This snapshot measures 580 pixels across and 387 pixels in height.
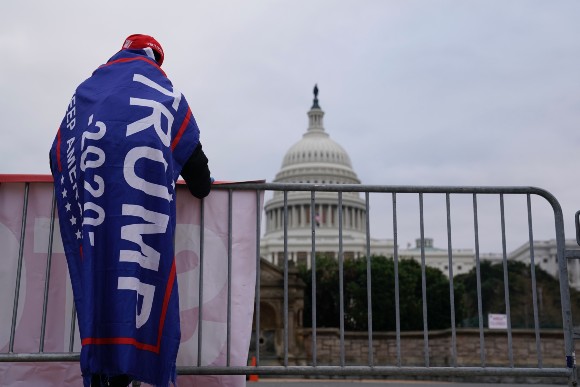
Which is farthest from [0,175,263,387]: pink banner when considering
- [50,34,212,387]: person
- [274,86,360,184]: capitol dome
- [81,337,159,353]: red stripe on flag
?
[274,86,360,184]: capitol dome

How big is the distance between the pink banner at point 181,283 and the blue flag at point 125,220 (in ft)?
1.90

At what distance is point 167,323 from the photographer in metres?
3.17

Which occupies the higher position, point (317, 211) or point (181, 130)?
point (317, 211)

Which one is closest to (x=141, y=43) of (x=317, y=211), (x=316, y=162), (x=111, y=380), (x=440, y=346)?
(x=111, y=380)

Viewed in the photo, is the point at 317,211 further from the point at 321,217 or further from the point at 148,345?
the point at 148,345

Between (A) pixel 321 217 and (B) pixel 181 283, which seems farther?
(A) pixel 321 217

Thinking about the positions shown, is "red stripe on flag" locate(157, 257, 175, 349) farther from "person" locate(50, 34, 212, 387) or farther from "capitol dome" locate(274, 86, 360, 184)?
"capitol dome" locate(274, 86, 360, 184)

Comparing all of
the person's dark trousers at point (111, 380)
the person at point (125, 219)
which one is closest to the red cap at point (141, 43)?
the person at point (125, 219)

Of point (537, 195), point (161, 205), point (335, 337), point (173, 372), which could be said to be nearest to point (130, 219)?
point (161, 205)

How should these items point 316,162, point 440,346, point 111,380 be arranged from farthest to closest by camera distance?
point 316,162 → point 440,346 → point 111,380

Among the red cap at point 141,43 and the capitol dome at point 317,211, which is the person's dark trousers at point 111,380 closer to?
the red cap at point 141,43

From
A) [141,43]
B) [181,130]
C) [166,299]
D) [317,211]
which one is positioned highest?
[317,211]

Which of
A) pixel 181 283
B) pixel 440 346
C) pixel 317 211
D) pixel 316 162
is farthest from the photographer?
pixel 316 162

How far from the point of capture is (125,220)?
310cm
